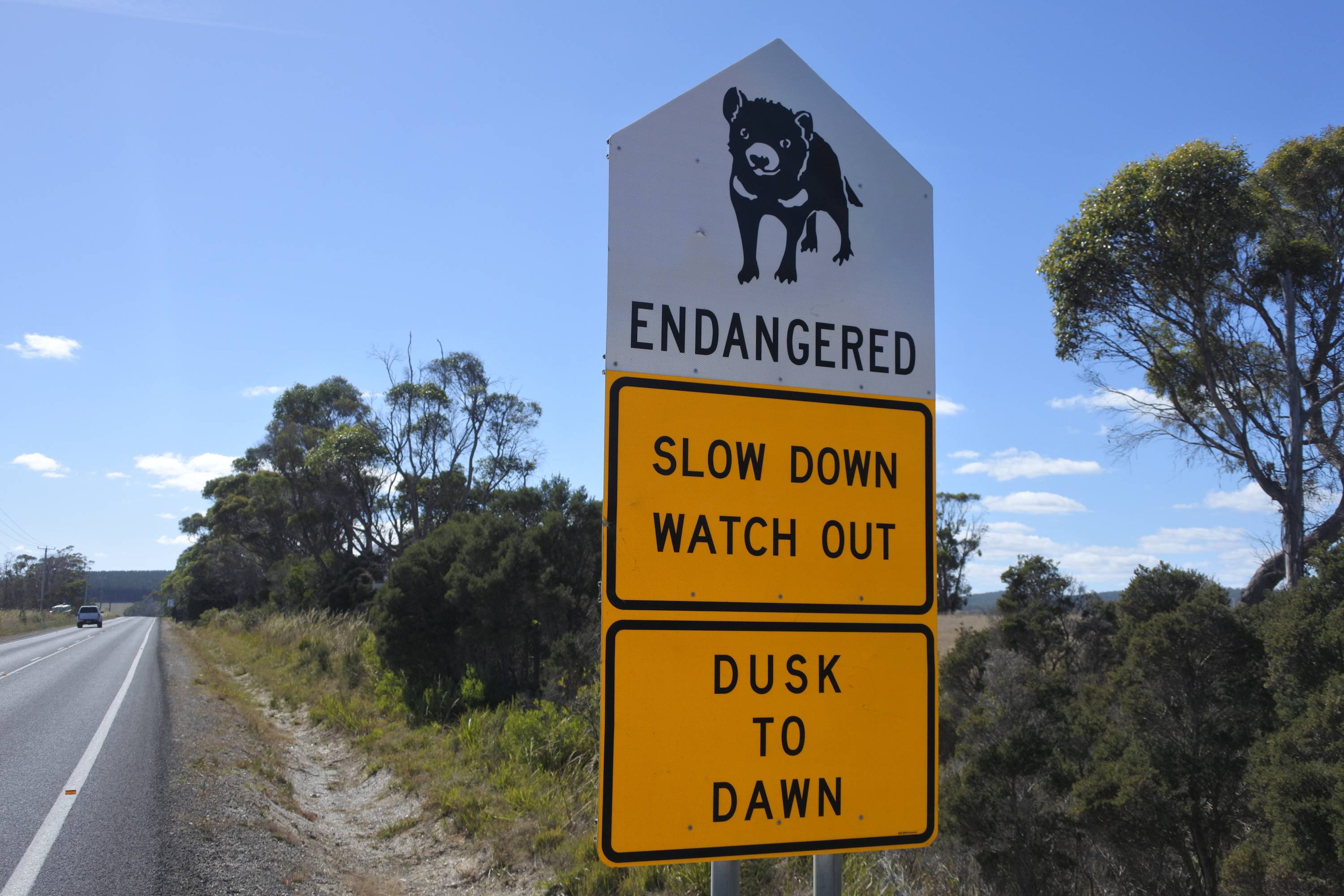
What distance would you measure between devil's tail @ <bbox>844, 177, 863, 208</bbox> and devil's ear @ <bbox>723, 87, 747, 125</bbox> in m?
0.28

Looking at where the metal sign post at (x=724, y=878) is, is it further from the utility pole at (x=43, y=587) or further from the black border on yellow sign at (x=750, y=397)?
the utility pole at (x=43, y=587)

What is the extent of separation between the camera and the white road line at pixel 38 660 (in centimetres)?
2020

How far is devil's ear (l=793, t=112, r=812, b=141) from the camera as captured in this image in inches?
72.0

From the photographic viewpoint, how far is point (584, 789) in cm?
797

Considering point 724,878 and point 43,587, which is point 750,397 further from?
point 43,587

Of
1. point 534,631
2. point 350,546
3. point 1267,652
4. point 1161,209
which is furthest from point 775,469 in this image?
point 350,546

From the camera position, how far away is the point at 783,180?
70.1 inches

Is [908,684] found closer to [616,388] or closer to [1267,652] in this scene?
[616,388]

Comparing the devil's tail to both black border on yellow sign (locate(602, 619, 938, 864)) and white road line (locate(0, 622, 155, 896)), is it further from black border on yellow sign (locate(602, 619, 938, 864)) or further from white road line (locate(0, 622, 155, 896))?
white road line (locate(0, 622, 155, 896))

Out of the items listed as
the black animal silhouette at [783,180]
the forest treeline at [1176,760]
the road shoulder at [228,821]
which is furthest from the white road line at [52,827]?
the forest treeline at [1176,760]

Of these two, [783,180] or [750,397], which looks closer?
[750,397]

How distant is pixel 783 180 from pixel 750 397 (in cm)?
49

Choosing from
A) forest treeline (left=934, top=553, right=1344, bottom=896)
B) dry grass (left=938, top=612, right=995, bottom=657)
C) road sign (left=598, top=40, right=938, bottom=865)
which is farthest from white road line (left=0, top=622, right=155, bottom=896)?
dry grass (left=938, top=612, right=995, bottom=657)

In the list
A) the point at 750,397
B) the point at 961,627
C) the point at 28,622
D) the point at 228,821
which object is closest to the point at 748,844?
the point at 750,397
